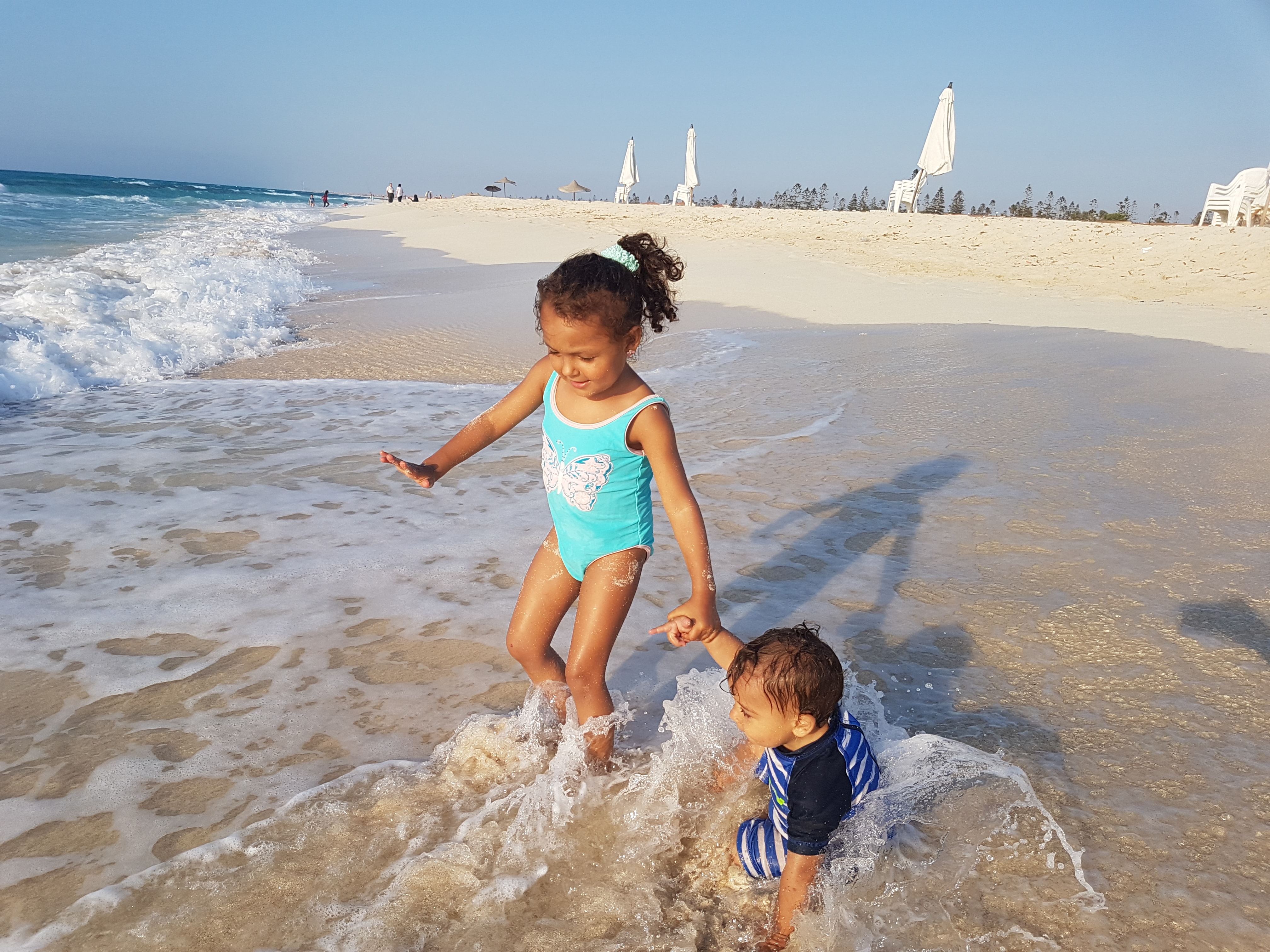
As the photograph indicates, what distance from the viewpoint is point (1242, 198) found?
695 inches

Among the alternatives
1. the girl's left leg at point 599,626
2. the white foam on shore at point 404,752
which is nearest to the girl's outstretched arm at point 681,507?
the girl's left leg at point 599,626

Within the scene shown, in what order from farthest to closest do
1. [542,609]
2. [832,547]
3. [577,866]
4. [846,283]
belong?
[846,283], [832,547], [542,609], [577,866]

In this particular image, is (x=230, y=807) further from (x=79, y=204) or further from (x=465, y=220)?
(x=79, y=204)

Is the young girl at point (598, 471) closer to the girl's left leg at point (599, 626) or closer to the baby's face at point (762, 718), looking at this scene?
the girl's left leg at point (599, 626)

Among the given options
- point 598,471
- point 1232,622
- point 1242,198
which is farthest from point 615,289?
point 1242,198

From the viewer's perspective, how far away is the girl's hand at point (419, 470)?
242 centimetres

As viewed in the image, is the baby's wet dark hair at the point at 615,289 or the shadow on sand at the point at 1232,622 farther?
the shadow on sand at the point at 1232,622

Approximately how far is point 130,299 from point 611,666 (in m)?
9.92

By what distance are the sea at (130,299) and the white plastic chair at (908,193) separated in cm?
1642

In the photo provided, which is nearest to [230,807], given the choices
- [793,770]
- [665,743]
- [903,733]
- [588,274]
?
[665,743]

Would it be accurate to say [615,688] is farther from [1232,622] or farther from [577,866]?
[1232,622]

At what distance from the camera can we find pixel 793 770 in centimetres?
188

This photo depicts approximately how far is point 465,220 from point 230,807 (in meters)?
30.0

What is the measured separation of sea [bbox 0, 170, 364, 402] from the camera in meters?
7.24
